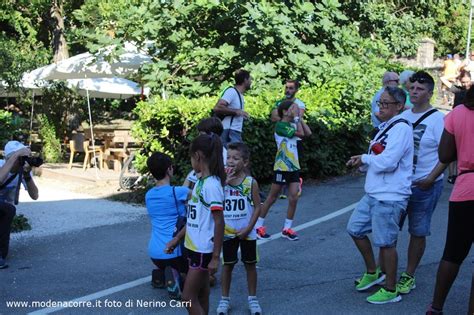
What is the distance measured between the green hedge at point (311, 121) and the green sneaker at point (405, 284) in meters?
4.72

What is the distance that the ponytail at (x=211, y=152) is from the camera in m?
4.28

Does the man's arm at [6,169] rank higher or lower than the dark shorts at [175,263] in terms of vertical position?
higher

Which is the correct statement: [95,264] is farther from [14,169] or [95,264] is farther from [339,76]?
[339,76]

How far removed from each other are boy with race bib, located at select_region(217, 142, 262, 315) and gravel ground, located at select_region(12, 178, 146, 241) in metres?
3.73

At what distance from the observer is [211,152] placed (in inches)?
169

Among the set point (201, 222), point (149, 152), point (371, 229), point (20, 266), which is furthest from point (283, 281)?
point (149, 152)

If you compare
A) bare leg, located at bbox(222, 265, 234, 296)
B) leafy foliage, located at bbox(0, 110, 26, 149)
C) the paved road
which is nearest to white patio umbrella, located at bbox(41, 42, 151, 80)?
leafy foliage, located at bbox(0, 110, 26, 149)

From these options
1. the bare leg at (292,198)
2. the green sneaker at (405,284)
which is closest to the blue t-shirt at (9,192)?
the bare leg at (292,198)

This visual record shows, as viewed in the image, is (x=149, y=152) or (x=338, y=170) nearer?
(x=149, y=152)

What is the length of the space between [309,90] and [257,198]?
7627mm

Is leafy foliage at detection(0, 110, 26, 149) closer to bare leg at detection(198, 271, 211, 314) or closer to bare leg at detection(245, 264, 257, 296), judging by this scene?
bare leg at detection(245, 264, 257, 296)

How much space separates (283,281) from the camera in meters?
5.89

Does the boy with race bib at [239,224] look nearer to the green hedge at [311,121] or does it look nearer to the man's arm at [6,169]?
the man's arm at [6,169]

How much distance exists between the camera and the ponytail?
169 inches
